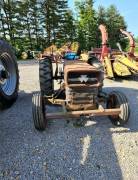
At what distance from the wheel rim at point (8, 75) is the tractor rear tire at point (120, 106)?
235cm

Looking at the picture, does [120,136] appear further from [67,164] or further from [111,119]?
[67,164]

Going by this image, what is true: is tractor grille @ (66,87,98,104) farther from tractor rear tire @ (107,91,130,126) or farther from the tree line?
the tree line

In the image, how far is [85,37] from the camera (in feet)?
129

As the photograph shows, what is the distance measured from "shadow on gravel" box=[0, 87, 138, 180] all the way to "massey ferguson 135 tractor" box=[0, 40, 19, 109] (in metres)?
0.55

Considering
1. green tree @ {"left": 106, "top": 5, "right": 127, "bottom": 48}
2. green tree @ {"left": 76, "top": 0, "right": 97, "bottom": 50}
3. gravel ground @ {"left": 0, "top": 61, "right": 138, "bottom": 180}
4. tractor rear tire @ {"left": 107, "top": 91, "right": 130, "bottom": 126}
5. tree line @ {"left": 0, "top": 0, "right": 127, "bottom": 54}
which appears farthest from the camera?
green tree @ {"left": 106, "top": 5, "right": 127, "bottom": 48}

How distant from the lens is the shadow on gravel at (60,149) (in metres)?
3.47

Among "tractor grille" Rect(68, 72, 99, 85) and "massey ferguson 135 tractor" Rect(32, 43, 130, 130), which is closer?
"massey ferguson 135 tractor" Rect(32, 43, 130, 130)

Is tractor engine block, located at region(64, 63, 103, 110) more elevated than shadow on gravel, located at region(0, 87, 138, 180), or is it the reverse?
tractor engine block, located at region(64, 63, 103, 110)

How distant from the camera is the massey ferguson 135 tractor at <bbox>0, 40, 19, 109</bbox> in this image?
235 inches

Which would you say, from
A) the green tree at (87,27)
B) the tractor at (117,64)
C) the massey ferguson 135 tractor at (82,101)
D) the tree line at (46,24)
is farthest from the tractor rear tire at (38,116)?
the green tree at (87,27)

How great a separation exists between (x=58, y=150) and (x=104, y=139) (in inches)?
30.7

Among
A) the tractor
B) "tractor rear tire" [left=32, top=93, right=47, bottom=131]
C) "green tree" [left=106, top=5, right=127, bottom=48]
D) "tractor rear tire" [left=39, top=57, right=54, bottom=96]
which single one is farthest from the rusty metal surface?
"green tree" [left=106, top=5, right=127, bottom=48]

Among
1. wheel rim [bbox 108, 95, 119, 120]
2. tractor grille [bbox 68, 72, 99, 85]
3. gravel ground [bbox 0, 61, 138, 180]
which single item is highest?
tractor grille [bbox 68, 72, 99, 85]

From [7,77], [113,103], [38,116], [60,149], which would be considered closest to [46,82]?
[7,77]
